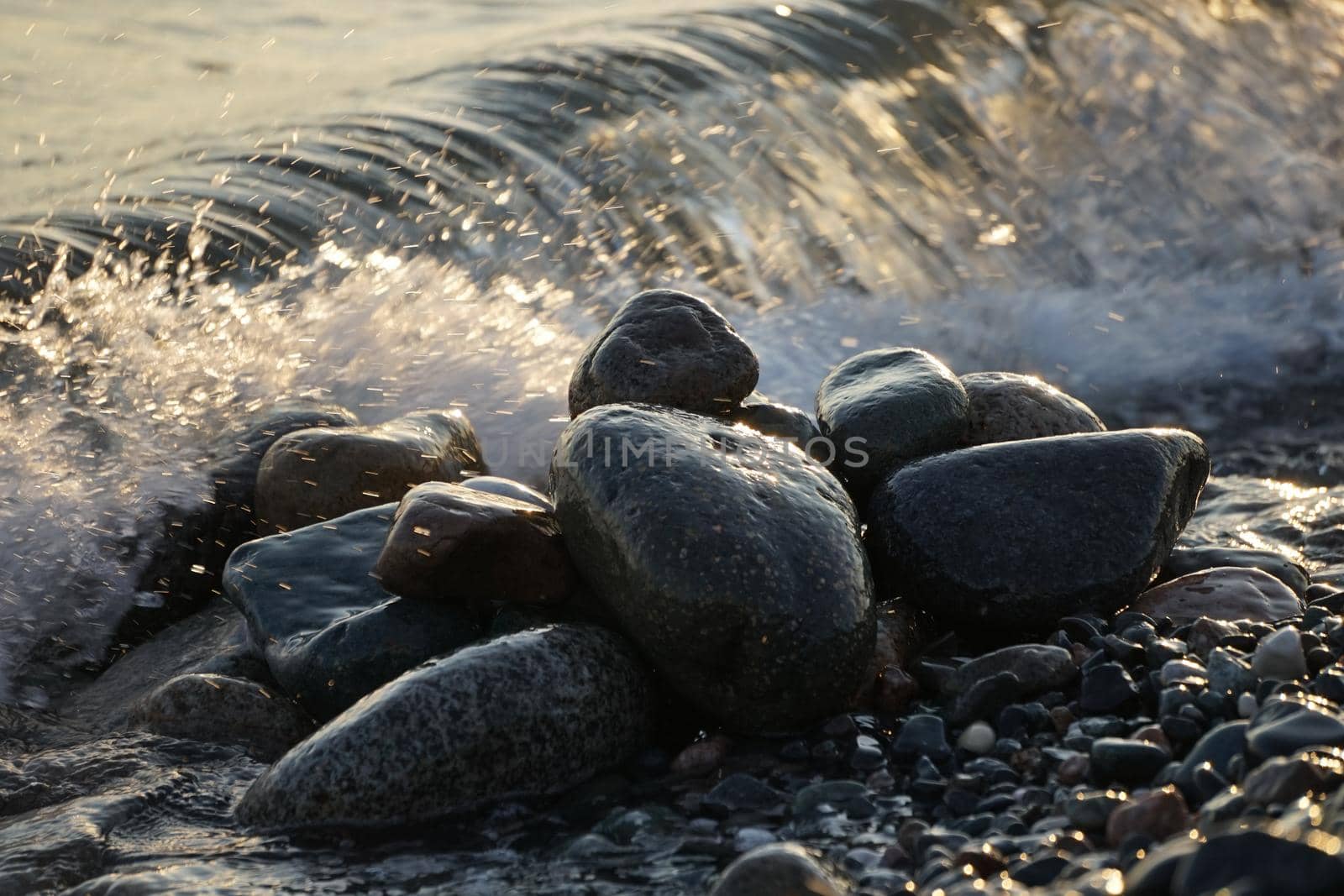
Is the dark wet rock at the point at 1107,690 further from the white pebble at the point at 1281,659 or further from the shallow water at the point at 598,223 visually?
the shallow water at the point at 598,223

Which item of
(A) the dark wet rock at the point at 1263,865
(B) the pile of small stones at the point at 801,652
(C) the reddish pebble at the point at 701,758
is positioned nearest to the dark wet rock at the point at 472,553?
(B) the pile of small stones at the point at 801,652

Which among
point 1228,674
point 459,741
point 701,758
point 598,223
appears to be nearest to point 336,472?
point 459,741

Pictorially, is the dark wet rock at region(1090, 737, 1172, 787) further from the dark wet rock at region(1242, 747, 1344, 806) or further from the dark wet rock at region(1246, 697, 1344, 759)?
the dark wet rock at region(1242, 747, 1344, 806)

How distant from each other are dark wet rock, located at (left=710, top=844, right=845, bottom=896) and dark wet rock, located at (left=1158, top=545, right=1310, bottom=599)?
2153mm

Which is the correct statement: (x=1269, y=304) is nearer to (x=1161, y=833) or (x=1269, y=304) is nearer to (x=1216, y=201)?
(x=1216, y=201)

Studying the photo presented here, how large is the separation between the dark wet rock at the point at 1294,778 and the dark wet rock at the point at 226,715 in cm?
265

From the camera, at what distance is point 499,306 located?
8.32m

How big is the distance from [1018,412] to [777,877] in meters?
2.53

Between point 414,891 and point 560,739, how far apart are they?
1.97ft

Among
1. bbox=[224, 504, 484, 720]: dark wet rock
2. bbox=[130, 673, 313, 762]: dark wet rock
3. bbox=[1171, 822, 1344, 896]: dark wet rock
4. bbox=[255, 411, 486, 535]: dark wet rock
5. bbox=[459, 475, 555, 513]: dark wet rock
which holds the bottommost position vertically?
bbox=[1171, 822, 1344, 896]: dark wet rock

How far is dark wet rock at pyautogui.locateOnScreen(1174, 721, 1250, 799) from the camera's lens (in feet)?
8.14

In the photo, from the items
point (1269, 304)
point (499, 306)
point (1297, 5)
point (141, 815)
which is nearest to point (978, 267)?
point (1269, 304)

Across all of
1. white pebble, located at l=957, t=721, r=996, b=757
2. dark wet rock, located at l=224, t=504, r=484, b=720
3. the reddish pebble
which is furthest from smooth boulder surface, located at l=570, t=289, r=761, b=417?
white pebble, located at l=957, t=721, r=996, b=757

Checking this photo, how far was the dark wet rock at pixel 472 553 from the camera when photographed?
366 cm
